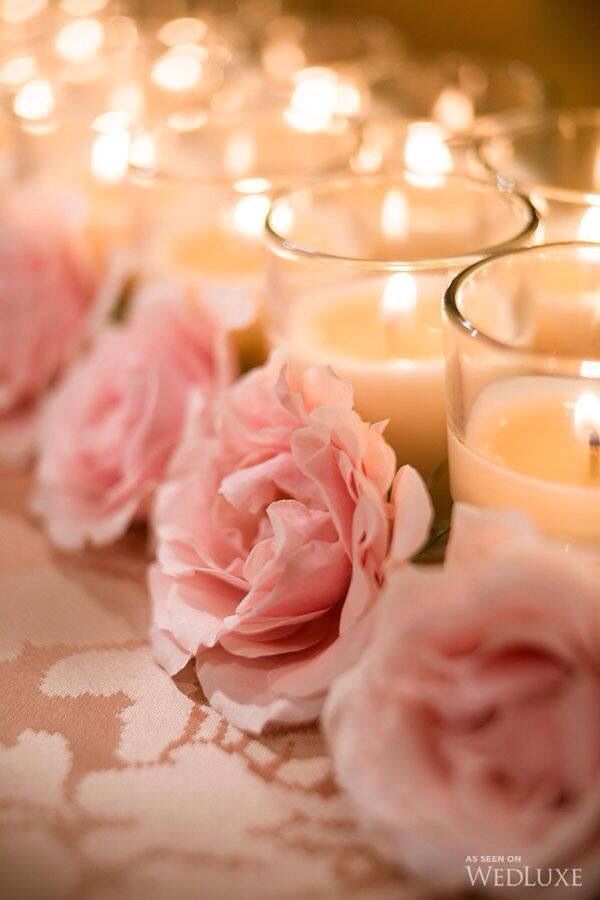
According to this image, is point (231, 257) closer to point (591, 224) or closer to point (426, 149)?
point (426, 149)

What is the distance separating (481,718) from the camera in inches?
16.7

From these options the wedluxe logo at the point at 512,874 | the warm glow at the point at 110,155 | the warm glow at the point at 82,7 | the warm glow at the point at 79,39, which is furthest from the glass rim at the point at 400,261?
the warm glow at the point at 82,7

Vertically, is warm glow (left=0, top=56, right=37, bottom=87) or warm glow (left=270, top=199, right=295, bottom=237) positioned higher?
warm glow (left=270, top=199, right=295, bottom=237)

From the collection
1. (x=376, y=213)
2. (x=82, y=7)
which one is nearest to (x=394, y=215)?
(x=376, y=213)

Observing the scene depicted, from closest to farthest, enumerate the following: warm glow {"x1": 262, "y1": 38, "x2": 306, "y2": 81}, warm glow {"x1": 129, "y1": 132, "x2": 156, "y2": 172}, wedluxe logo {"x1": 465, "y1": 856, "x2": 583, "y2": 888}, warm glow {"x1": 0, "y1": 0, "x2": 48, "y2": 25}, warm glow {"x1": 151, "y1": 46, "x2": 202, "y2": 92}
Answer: wedluxe logo {"x1": 465, "y1": 856, "x2": 583, "y2": 888} → warm glow {"x1": 129, "y1": 132, "x2": 156, "y2": 172} → warm glow {"x1": 151, "y1": 46, "x2": 202, "y2": 92} → warm glow {"x1": 262, "y1": 38, "x2": 306, "y2": 81} → warm glow {"x1": 0, "y1": 0, "x2": 48, "y2": 25}

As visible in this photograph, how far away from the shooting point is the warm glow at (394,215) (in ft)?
2.42

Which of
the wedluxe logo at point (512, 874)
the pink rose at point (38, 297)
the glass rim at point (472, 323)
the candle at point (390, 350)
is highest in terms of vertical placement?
the glass rim at point (472, 323)

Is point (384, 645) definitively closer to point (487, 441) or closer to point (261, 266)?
point (487, 441)

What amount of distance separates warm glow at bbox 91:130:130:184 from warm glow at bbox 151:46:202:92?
16cm

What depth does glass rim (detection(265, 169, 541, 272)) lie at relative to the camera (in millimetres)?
590

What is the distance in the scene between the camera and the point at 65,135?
0.96 meters

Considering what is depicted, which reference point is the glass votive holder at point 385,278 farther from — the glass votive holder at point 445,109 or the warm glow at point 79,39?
the warm glow at point 79,39

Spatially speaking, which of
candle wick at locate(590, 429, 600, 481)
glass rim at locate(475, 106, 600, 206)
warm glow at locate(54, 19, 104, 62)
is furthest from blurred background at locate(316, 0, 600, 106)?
candle wick at locate(590, 429, 600, 481)

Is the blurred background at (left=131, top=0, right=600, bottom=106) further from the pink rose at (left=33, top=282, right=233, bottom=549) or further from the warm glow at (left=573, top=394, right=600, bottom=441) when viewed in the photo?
the warm glow at (left=573, top=394, right=600, bottom=441)
